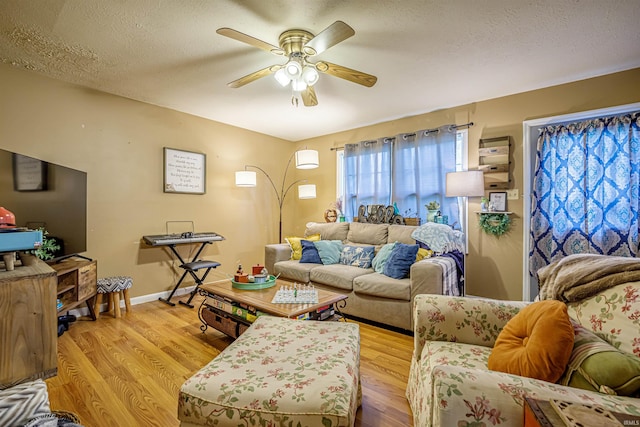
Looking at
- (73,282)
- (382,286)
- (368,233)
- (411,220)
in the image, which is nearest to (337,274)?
(382,286)

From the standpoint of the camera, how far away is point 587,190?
9.53 ft

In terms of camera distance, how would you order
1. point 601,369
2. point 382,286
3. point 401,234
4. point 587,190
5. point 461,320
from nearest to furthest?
point 601,369, point 461,320, point 382,286, point 587,190, point 401,234

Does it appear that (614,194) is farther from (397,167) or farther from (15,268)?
(15,268)

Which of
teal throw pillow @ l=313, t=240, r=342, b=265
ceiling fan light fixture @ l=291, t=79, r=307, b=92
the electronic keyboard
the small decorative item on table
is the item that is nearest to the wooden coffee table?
the small decorative item on table

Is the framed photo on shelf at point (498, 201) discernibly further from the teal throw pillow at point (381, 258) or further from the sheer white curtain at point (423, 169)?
the teal throw pillow at point (381, 258)

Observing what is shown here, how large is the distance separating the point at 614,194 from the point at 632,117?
694 mm

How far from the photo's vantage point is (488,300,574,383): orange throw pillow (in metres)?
1.04

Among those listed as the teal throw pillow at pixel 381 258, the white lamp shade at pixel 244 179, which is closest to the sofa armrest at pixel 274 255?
the white lamp shade at pixel 244 179

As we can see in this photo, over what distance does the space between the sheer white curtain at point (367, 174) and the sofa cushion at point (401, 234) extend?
2.44 feet

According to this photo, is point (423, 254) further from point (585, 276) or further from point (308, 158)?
point (308, 158)

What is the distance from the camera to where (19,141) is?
279 centimetres

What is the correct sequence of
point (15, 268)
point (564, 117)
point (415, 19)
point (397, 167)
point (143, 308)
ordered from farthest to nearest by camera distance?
point (397, 167)
point (143, 308)
point (564, 117)
point (415, 19)
point (15, 268)

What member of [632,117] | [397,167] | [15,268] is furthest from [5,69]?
[632,117]

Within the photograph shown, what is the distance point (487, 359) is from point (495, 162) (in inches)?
104
